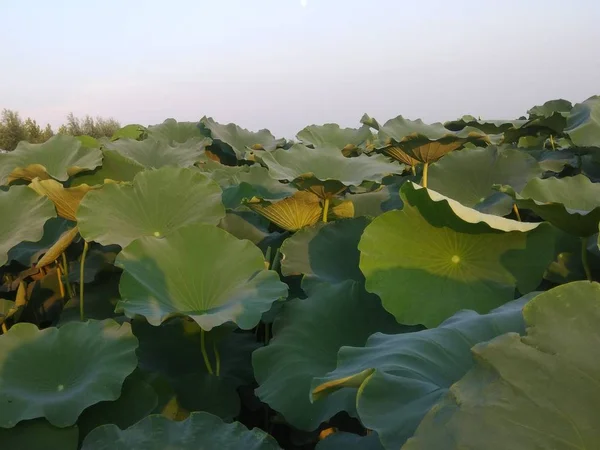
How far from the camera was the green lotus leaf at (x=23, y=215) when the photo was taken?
143 cm

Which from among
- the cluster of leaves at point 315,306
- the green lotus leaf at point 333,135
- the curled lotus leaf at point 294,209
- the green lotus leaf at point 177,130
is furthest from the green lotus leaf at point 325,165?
the green lotus leaf at point 177,130

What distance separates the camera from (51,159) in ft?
6.98

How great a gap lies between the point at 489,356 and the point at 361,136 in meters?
Result: 2.12

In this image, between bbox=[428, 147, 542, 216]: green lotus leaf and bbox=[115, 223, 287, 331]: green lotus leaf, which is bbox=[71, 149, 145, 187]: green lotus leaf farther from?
bbox=[428, 147, 542, 216]: green lotus leaf

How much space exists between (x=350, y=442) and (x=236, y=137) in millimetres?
2058

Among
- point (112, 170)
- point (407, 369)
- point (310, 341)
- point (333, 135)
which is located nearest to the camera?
point (407, 369)

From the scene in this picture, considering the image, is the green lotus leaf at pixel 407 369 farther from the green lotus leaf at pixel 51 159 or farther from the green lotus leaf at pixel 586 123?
the green lotus leaf at pixel 51 159

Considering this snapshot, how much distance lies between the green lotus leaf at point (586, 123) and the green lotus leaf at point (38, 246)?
4.79ft

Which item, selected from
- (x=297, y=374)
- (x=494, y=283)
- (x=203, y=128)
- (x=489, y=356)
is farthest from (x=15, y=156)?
(x=489, y=356)

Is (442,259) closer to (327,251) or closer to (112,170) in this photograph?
(327,251)

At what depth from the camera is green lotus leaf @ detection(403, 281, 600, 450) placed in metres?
0.49

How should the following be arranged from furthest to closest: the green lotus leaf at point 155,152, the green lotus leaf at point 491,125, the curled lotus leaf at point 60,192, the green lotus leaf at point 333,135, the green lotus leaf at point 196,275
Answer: the green lotus leaf at point 333,135
the green lotus leaf at point 491,125
the green lotus leaf at point 155,152
the curled lotus leaf at point 60,192
the green lotus leaf at point 196,275

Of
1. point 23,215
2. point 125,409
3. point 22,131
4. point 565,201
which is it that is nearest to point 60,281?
point 23,215

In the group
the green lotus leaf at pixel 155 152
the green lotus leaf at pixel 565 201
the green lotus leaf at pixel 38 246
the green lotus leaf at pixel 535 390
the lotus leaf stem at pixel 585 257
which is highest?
the green lotus leaf at pixel 535 390
